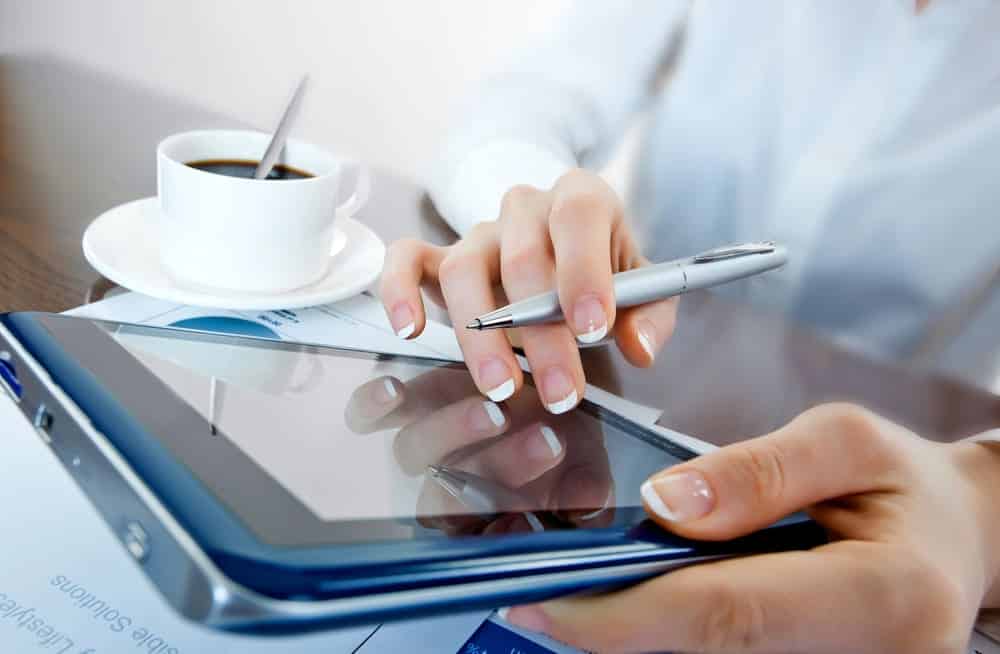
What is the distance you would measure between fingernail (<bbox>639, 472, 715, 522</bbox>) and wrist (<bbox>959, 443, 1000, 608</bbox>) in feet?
0.37

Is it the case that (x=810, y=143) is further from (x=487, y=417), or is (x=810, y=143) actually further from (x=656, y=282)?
(x=487, y=417)

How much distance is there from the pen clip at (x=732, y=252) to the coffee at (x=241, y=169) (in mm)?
216

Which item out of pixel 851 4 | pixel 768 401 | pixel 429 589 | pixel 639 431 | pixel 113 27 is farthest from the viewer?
pixel 113 27

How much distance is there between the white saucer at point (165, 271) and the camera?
37cm

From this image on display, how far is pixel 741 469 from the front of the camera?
225 millimetres

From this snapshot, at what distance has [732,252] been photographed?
1.21 ft

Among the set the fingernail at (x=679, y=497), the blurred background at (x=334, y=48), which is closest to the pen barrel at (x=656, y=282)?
the fingernail at (x=679, y=497)

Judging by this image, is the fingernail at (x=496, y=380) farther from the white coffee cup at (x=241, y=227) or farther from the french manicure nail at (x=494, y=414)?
the white coffee cup at (x=241, y=227)

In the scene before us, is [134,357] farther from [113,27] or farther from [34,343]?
[113,27]

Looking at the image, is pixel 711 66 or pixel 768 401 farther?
pixel 711 66

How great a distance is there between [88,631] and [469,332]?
16 centimetres

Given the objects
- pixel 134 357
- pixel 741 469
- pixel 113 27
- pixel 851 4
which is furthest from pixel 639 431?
pixel 113 27

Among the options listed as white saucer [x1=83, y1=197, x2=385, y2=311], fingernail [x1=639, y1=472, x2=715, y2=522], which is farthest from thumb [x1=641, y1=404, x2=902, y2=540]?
white saucer [x1=83, y1=197, x2=385, y2=311]

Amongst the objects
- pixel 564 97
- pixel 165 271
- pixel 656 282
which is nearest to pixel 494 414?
pixel 656 282
